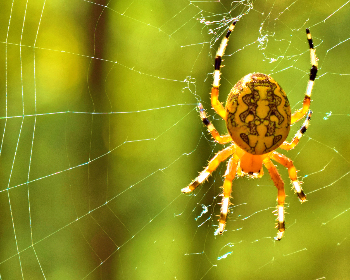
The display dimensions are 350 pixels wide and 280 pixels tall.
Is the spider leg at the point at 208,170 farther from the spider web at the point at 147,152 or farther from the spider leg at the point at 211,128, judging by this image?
the spider web at the point at 147,152

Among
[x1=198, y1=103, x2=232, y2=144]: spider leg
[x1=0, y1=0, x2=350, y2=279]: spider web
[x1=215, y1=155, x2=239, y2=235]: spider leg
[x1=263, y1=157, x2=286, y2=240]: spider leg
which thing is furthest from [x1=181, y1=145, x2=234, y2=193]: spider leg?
[x1=0, y1=0, x2=350, y2=279]: spider web

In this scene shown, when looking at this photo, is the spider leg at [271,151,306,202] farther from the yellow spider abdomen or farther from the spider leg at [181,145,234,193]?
the yellow spider abdomen

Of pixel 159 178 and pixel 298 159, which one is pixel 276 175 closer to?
pixel 298 159

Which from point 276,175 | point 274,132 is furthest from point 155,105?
point 274,132

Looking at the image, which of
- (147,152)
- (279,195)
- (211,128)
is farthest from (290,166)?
(147,152)

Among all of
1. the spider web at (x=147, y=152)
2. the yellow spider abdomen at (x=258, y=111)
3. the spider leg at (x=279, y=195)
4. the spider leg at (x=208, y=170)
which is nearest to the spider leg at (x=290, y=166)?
the spider leg at (x=279, y=195)
